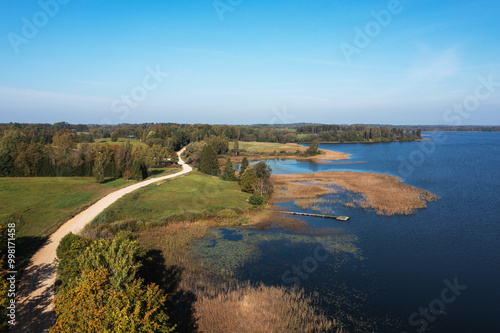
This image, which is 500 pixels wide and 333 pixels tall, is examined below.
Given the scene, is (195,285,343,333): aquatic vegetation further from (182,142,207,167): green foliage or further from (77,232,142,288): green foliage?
(182,142,207,167): green foliage

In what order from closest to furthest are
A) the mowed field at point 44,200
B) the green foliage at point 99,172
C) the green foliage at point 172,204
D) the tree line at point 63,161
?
the mowed field at point 44,200 → the green foliage at point 172,204 → the green foliage at point 99,172 → the tree line at point 63,161

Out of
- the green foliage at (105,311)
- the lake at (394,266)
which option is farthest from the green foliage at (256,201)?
the green foliage at (105,311)

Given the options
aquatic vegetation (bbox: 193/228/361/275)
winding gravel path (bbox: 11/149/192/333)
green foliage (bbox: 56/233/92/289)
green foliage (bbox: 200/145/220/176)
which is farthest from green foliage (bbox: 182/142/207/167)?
green foliage (bbox: 56/233/92/289)

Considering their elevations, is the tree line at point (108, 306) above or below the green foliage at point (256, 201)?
above

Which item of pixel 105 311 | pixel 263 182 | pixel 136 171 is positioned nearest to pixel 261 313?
pixel 105 311

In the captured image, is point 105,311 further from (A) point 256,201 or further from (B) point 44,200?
(A) point 256,201

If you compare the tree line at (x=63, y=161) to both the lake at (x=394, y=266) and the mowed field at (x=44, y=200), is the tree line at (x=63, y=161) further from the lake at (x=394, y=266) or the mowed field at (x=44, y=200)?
the lake at (x=394, y=266)
